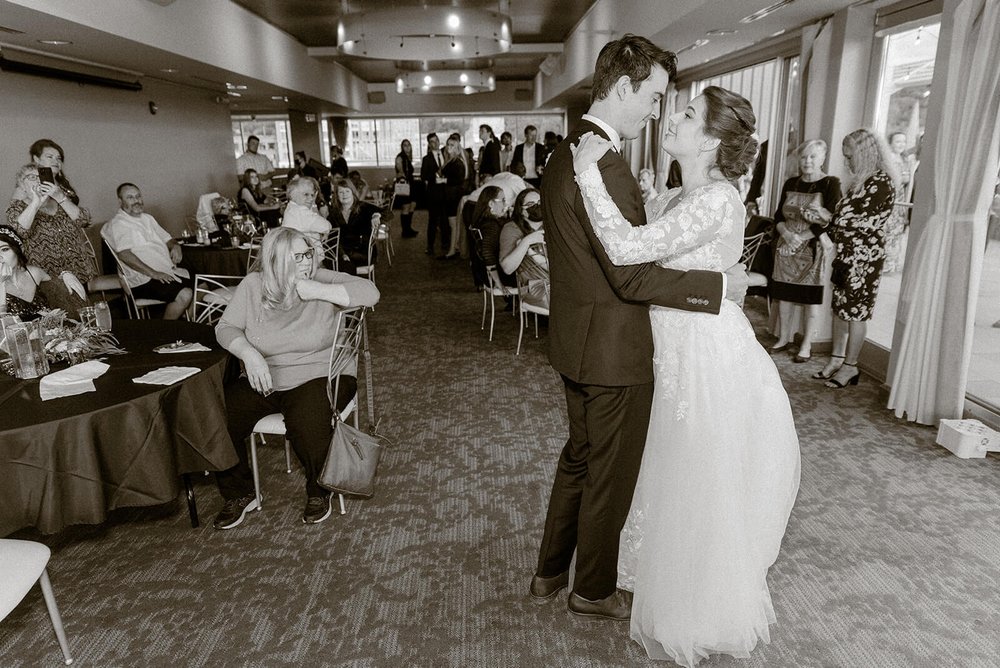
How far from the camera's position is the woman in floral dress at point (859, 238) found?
167 inches

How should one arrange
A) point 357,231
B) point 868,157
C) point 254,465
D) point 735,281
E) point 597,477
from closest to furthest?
1. point 735,281
2. point 597,477
3. point 254,465
4. point 868,157
5. point 357,231

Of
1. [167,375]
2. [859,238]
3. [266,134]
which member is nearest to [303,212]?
[167,375]

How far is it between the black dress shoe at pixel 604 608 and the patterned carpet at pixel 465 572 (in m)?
0.04

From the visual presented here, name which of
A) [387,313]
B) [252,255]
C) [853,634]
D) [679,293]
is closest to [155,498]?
[679,293]

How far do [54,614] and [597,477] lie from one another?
1.78 meters

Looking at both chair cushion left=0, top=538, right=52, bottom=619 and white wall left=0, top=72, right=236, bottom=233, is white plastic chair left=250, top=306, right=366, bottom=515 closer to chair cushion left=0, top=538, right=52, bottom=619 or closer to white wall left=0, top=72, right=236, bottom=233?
chair cushion left=0, top=538, right=52, bottom=619

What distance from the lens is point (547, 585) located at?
2.44 metres

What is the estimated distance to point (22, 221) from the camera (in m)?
4.59

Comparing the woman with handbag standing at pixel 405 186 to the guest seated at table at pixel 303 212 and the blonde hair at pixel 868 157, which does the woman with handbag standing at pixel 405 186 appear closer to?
the guest seated at table at pixel 303 212

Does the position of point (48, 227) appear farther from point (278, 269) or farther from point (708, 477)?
point (708, 477)

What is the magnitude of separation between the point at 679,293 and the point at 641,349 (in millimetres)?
229

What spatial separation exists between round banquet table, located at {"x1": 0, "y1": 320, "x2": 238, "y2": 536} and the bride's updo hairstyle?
2.08 metres

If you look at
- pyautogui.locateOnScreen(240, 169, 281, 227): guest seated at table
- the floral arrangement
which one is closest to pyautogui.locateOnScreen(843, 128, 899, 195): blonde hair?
the floral arrangement

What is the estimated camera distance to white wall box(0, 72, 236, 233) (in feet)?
21.2
